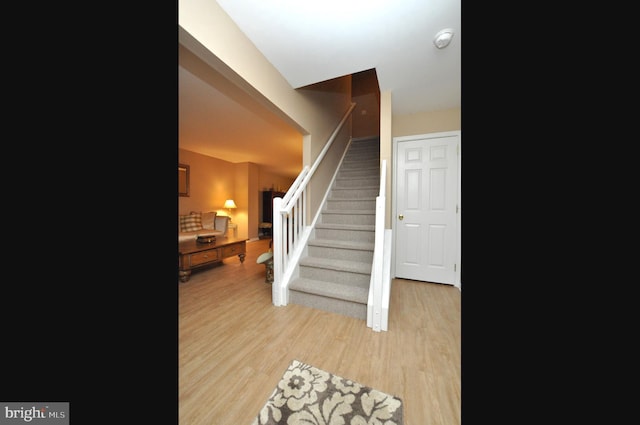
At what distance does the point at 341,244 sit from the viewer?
7.30 ft

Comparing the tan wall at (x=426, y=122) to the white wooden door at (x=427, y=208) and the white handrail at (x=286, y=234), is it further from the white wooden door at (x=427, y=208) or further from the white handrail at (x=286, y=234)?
the white handrail at (x=286, y=234)

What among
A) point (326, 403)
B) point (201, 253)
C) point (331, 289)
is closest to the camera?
point (326, 403)

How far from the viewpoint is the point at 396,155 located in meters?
2.83

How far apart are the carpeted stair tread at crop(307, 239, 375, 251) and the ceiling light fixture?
5.61 ft

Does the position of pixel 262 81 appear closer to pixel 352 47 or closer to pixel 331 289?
pixel 352 47

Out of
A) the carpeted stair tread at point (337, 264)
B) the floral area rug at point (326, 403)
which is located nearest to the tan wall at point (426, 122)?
the carpeted stair tread at point (337, 264)

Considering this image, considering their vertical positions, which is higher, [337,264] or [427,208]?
[427,208]

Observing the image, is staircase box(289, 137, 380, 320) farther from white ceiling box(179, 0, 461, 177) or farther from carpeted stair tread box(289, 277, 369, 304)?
white ceiling box(179, 0, 461, 177)

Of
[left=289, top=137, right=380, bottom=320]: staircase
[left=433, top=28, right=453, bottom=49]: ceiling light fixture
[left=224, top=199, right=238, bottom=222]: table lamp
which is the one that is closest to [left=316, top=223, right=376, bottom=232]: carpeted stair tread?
[left=289, top=137, right=380, bottom=320]: staircase

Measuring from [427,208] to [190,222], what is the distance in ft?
14.2

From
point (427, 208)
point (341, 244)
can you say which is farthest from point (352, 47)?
point (427, 208)

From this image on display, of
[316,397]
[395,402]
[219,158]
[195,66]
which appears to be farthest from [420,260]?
[219,158]
